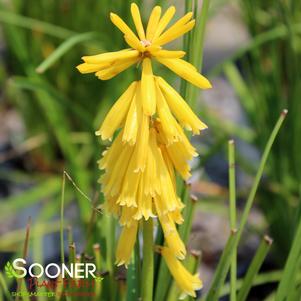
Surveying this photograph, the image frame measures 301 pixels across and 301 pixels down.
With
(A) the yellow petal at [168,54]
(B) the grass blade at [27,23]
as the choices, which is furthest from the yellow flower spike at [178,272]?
(B) the grass blade at [27,23]

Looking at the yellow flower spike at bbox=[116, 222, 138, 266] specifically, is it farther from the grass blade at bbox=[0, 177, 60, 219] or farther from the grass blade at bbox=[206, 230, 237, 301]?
the grass blade at bbox=[0, 177, 60, 219]

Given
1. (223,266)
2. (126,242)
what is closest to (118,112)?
(126,242)

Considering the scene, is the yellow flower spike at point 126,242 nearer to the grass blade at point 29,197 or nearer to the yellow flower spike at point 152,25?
the yellow flower spike at point 152,25

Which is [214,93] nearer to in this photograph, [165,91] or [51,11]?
[51,11]

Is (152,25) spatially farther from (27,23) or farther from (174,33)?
(27,23)

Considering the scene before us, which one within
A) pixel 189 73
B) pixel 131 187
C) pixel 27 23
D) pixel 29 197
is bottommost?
pixel 29 197

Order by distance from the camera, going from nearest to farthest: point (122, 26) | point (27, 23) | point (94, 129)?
point (122, 26) → point (94, 129) → point (27, 23)
